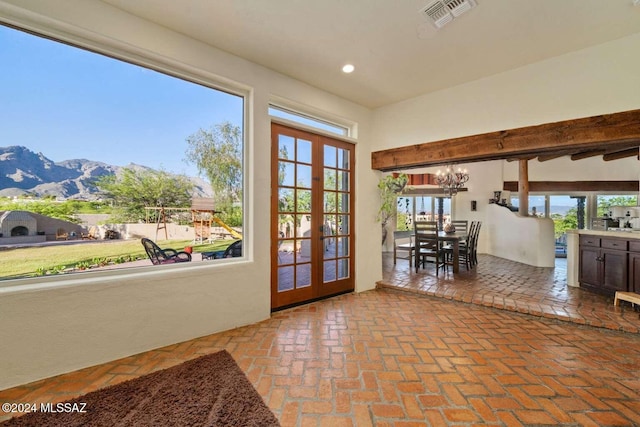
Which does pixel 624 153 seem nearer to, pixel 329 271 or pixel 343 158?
pixel 343 158

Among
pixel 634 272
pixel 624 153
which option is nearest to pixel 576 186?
pixel 624 153

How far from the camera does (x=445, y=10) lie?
2.26m

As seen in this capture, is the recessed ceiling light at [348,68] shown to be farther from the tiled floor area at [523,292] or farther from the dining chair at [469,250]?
the dining chair at [469,250]

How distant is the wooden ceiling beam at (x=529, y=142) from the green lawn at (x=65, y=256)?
141 inches

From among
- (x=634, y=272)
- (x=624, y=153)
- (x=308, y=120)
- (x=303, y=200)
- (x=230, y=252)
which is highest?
(x=308, y=120)

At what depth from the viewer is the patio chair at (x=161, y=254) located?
2.71m

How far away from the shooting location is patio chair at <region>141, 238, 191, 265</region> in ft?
8.91

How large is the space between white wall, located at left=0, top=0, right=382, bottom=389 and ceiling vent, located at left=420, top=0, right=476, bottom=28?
1.80 m

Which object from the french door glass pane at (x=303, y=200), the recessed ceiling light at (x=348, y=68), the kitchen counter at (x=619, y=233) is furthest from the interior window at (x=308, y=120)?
the kitchen counter at (x=619, y=233)

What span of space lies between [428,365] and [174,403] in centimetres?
197

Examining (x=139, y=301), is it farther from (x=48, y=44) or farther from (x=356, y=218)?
(x=356, y=218)

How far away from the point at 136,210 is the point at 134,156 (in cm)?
54

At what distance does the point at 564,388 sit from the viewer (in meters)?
1.96

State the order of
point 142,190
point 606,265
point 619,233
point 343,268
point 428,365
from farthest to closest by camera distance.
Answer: point 343,268 < point 606,265 < point 619,233 < point 142,190 < point 428,365
